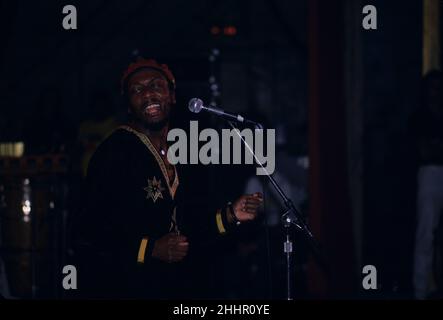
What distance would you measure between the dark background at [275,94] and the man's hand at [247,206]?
8.86ft

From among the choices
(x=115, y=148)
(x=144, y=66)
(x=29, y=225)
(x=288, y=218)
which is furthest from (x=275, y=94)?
(x=288, y=218)

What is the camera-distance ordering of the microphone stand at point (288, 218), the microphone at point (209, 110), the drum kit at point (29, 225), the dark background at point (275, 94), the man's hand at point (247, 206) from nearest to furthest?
the microphone at point (209, 110), the microphone stand at point (288, 218), the man's hand at point (247, 206), the drum kit at point (29, 225), the dark background at point (275, 94)

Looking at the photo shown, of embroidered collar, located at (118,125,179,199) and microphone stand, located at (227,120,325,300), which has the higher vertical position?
embroidered collar, located at (118,125,179,199)

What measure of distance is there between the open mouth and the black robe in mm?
145

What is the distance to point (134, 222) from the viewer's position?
4.54 m

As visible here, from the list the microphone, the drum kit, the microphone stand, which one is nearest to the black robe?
the microphone stand

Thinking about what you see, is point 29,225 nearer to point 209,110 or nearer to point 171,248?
point 171,248

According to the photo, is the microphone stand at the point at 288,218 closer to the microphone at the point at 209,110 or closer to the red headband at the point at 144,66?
the microphone at the point at 209,110

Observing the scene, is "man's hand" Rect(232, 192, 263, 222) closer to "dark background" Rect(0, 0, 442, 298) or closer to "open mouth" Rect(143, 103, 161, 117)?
"open mouth" Rect(143, 103, 161, 117)

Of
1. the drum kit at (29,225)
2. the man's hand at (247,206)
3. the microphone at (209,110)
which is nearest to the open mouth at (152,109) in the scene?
the microphone at (209,110)

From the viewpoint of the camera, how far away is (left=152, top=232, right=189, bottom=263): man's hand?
14.4 feet

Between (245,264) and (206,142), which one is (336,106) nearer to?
(206,142)

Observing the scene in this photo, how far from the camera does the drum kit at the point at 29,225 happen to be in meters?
6.76
